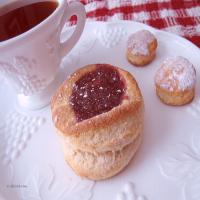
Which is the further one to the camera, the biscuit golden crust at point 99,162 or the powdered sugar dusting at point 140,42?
the powdered sugar dusting at point 140,42

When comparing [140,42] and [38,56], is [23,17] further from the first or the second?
[140,42]

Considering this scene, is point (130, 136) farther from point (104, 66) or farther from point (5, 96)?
point (5, 96)

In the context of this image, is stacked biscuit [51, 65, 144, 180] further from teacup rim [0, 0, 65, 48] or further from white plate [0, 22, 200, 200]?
teacup rim [0, 0, 65, 48]

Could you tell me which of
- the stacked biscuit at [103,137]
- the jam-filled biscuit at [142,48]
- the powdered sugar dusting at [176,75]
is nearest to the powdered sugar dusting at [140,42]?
the jam-filled biscuit at [142,48]

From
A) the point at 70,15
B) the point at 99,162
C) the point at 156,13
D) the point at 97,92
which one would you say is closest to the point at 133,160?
the point at 99,162

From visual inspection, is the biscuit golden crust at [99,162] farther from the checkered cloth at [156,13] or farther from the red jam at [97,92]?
the checkered cloth at [156,13]

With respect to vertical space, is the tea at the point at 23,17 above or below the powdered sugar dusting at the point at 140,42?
above
